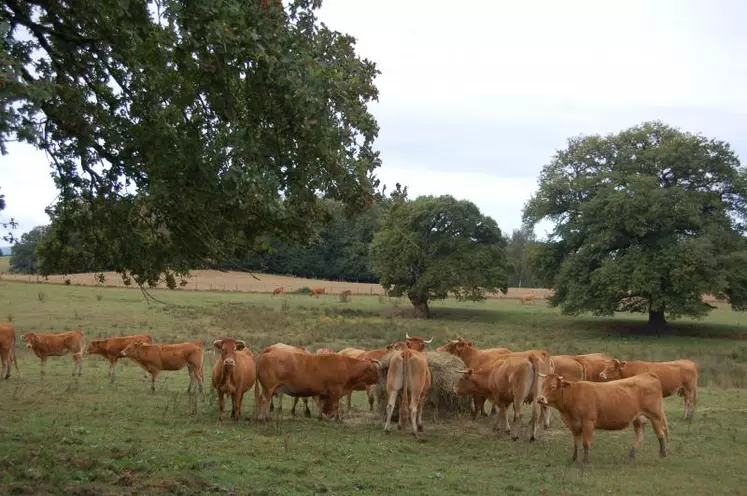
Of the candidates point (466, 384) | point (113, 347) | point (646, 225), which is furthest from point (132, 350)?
point (646, 225)

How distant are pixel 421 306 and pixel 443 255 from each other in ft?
15.5

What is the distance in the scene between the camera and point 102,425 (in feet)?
40.8

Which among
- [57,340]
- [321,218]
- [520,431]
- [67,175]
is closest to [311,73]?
[321,218]

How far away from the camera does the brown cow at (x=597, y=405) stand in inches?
491

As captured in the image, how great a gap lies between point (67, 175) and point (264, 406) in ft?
20.9

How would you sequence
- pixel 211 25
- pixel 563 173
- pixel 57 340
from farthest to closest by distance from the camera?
pixel 563 173, pixel 57 340, pixel 211 25

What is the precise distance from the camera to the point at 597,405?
1256cm

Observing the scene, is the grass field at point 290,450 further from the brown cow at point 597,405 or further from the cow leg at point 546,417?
the brown cow at point 597,405

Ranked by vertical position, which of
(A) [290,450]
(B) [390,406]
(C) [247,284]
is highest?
(C) [247,284]

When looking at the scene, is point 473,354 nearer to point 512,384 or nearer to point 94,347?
point 512,384

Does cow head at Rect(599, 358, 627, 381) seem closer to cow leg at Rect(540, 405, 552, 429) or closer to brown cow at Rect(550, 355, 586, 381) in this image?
brown cow at Rect(550, 355, 586, 381)

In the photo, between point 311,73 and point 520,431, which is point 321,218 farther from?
point 520,431

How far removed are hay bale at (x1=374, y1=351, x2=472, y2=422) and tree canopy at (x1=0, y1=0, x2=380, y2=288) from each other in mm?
6344

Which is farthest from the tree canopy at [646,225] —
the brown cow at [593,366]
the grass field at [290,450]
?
the brown cow at [593,366]
